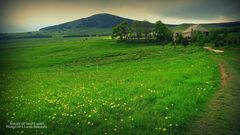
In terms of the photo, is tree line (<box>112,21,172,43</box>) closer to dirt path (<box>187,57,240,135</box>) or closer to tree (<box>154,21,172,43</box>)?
tree (<box>154,21,172,43</box>)

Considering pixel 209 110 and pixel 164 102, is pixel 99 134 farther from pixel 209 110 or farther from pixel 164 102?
pixel 209 110

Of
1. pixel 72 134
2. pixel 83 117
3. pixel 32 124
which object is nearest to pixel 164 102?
pixel 83 117

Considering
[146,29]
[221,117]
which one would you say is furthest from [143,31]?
[221,117]

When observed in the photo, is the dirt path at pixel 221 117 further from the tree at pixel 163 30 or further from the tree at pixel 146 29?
the tree at pixel 146 29

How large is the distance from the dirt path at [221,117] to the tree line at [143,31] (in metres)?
103

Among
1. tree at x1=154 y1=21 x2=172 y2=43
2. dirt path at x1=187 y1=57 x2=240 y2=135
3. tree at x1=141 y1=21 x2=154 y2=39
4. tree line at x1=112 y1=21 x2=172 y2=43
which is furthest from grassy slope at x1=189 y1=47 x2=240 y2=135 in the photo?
tree at x1=141 y1=21 x2=154 y2=39

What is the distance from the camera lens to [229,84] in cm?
1928

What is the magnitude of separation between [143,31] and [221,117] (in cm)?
13167

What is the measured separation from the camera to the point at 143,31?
14100 cm

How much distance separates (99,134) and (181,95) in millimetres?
7353

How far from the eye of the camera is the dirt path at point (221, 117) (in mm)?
10039

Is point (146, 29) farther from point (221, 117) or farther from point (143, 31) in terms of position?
point (221, 117)

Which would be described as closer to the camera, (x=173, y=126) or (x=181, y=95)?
(x=173, y=126)

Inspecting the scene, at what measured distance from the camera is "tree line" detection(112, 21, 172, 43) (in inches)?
4791
